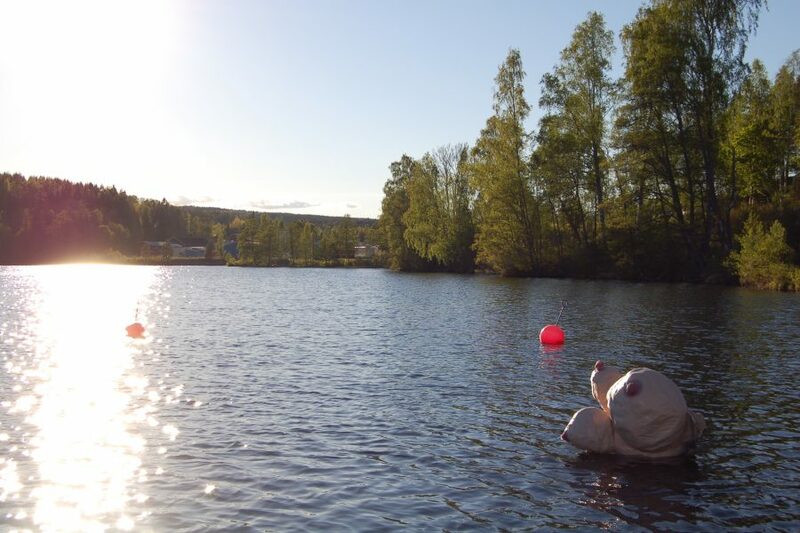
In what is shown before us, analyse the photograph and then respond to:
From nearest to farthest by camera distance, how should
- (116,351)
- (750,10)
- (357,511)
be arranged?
(357,511), (116,351), (750,10)

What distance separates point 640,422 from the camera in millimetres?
13070

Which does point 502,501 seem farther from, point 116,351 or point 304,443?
point 116,351

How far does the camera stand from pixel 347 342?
3128 centimetres

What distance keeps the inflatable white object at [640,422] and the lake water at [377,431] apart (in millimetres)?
406

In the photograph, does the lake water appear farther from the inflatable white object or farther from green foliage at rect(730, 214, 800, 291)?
green foliage at rect(730, 214, 800, 291)

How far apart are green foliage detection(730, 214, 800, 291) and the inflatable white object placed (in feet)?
A: 161

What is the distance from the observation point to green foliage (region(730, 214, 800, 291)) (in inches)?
2199

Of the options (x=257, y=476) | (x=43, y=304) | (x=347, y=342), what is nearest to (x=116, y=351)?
(x=347, y=342)

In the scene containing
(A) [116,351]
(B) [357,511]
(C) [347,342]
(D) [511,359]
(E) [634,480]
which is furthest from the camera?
(C) [347,342]

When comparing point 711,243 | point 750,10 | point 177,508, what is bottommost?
point 177,508

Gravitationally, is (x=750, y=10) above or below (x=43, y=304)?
above

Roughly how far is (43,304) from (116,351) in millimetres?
31440

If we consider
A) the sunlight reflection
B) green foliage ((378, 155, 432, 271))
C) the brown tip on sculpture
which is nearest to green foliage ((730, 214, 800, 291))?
the brown tip on sculpture

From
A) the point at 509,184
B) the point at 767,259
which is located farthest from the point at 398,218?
the point at 767,259
